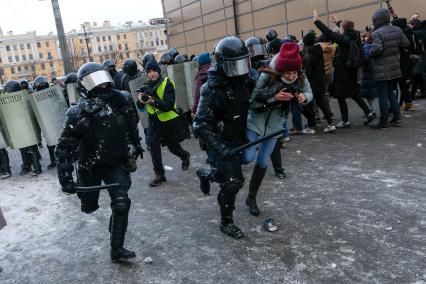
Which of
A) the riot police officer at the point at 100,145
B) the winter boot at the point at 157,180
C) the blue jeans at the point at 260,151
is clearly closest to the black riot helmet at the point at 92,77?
the riot police officer at the point at 100,145

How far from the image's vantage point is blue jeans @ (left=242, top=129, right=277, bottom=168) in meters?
4.07

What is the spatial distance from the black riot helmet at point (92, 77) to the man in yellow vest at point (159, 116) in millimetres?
2004

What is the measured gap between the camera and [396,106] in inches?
285

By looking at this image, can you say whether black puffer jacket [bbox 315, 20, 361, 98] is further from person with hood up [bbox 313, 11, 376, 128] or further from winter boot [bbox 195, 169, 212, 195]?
winter boot [bbox 195, 169, 212, 195]

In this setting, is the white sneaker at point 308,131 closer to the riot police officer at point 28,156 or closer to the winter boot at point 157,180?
the winter boot at point 157,180

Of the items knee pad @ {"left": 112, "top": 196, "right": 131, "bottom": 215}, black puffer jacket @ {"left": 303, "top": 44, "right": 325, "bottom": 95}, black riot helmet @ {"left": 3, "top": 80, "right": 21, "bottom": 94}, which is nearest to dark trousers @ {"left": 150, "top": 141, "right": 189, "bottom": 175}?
knee pad @ {"left": 112, "top": 196, "right": 131, "bottom": 215}

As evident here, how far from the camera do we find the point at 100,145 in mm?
3541

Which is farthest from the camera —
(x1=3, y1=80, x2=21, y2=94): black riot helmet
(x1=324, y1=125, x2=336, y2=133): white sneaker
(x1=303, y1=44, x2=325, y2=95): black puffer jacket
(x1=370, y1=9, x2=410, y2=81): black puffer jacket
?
(x1=3, y1=80, x2=21, y2=94): black riot helmet

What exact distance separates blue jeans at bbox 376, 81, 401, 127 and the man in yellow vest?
345 centimetres

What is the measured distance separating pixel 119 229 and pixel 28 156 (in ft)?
17.7

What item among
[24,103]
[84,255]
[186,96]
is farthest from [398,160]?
[24,103]

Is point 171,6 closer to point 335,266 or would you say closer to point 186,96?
point 186,96

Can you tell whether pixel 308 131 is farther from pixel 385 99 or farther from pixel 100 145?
pixel 100 145

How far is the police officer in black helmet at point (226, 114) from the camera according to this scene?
362 cm
